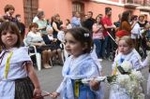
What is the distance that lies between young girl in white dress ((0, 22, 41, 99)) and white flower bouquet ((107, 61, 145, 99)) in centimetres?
88

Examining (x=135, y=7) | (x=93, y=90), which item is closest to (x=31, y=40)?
(x=93, y=90)

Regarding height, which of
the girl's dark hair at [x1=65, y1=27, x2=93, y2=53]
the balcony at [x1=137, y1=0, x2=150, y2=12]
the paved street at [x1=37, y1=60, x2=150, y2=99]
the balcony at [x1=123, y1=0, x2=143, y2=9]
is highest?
the girl's dark hair at [x1=65, y1=27, x2=93, y2=53]

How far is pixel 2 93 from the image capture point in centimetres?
404

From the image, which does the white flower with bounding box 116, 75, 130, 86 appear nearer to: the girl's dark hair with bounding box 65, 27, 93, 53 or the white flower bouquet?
the white flower bouquet

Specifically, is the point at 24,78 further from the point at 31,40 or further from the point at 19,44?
the point at 31,40

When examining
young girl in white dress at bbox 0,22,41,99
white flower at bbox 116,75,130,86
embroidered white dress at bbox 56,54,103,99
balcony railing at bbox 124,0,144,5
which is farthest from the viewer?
balcony railing at bbox 124,0,144,5

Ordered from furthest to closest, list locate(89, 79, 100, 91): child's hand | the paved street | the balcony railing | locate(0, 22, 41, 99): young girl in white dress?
the balcony railing, the paved street, locate(0, 22, 41, 99): young girl in white dress, locate(89, 79, 100, 91): child's hand

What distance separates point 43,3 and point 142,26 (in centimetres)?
608

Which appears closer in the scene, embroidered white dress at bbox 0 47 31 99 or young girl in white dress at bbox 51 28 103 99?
young girl in white dress at bbox 51 28 103 99

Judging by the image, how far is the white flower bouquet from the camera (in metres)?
3.47

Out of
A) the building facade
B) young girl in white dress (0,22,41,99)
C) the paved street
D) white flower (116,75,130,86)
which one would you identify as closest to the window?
the building facade

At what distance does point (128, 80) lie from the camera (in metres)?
3.53

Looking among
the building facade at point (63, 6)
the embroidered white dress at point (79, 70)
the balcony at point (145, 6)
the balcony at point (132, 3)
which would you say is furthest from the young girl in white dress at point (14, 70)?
the balcony at point (145, 6)

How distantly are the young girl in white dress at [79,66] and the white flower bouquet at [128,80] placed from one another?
0.69ft
